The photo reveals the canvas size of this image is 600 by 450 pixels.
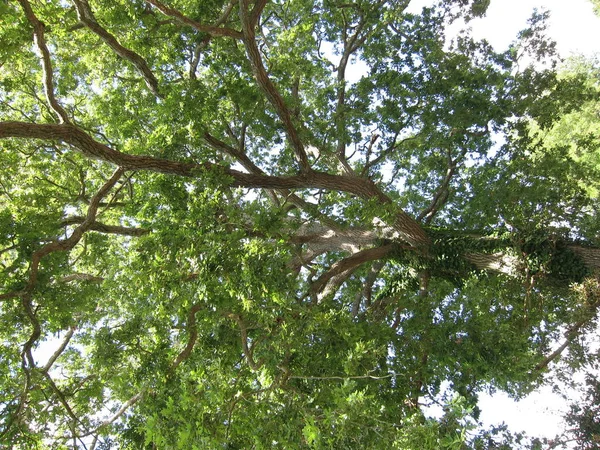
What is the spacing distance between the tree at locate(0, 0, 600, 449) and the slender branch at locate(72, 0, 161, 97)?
0.11ft

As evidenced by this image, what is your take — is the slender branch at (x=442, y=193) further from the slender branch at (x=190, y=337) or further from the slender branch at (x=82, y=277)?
the slender branch at (x=82, y=277)

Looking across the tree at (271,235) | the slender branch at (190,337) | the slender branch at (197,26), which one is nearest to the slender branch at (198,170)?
the tree at (271,235)

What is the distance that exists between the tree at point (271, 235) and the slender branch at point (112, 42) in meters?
0.03

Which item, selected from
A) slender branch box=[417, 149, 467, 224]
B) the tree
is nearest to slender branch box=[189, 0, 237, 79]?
the tree

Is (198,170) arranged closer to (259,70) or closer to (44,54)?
(259,70)

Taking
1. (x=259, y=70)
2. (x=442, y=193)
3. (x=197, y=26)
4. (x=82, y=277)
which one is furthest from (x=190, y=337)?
(x=442, y=193)

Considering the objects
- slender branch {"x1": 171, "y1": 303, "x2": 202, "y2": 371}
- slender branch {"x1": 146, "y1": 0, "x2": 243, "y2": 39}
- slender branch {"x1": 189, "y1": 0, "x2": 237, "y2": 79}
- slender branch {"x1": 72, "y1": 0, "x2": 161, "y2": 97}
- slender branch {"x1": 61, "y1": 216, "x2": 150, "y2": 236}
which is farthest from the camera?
slender branch {"x1": 61, "y1": 216, "x2": 150, "y2": 236}

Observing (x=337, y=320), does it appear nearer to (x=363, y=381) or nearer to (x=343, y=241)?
(x=363, y=381)

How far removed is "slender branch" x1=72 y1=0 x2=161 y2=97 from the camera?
702cm

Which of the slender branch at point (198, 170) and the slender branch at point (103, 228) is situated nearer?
the slender branch at point (198, 170)

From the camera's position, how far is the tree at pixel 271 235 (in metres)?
5.50

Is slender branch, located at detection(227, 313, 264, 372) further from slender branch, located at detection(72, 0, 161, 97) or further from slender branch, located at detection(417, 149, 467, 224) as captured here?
Answer: slender branch, located at detection(417, 149, 467, 224)

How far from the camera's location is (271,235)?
6160 mm

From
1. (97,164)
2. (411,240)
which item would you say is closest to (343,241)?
(411,240)
